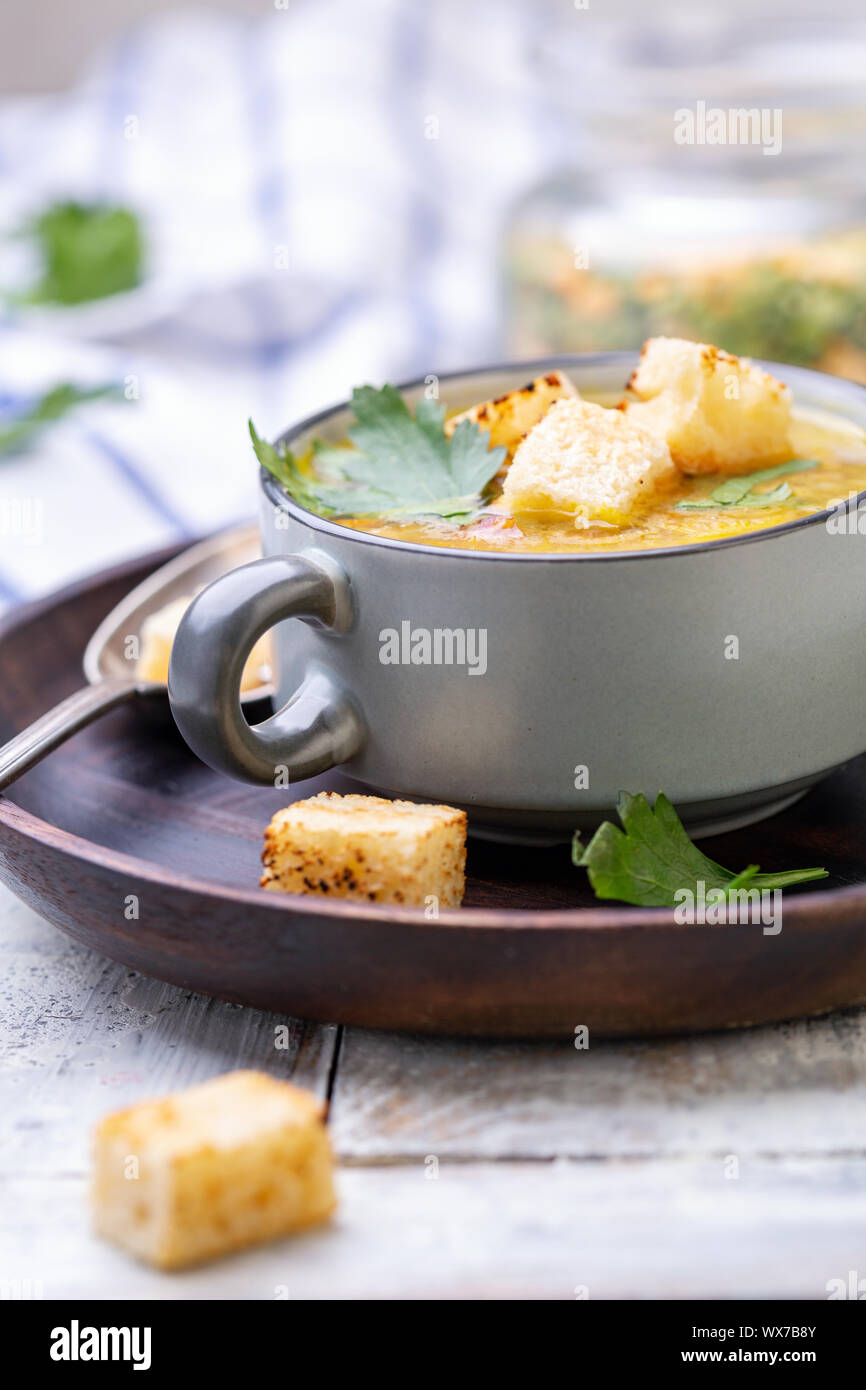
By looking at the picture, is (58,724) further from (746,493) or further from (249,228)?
(249,228)

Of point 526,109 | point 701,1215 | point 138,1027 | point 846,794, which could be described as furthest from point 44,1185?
point 526,109

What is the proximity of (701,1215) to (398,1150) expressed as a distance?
185 millimetres

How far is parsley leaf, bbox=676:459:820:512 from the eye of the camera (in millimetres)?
1234

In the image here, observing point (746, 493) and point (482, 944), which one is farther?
point (746, 493)

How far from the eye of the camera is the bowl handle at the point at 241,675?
1.12 meters

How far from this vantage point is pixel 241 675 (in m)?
1.15

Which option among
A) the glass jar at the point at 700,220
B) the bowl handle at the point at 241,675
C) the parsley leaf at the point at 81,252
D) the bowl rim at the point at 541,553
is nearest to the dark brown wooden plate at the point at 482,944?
the bowl handle at the point at 241,675

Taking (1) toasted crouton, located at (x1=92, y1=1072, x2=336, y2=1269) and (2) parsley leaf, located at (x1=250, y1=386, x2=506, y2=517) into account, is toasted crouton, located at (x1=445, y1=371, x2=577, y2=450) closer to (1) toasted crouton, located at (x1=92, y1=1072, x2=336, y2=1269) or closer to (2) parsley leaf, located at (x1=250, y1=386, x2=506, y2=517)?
(2) parsley leaf, located at (x1=250, y1=386, x2=506, y2=517)

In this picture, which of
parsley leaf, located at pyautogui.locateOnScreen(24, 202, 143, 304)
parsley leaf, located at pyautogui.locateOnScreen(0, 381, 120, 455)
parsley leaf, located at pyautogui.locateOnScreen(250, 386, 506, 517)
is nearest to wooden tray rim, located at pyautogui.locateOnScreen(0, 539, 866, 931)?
parsley leaf, located at pyautogui.locateOnScreen(250, 386, 506, 517)

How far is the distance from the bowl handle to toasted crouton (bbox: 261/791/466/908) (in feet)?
0.19

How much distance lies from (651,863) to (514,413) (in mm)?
426

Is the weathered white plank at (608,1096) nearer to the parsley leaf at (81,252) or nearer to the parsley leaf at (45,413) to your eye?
the parsley leaf at (45,413)

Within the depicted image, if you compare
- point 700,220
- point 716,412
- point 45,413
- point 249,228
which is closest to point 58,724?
point 716,412

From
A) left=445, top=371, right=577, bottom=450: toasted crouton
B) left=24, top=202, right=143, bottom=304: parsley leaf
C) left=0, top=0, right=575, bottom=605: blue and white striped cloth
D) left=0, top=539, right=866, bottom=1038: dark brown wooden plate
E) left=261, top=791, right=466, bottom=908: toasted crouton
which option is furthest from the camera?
left=24, top=202, right=143, bottom=304: parsley leaf
